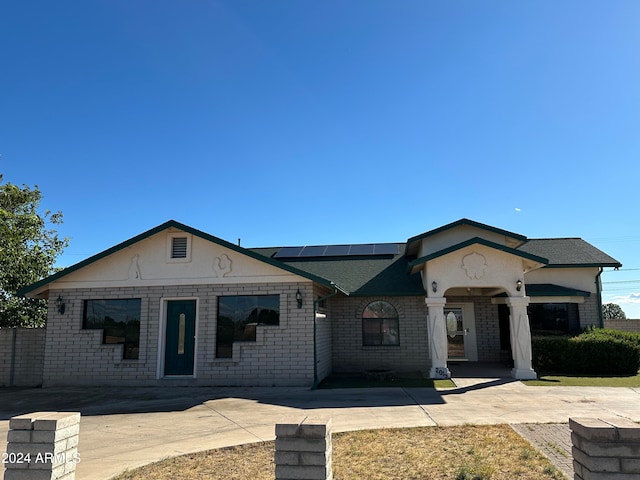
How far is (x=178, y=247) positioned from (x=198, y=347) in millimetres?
2946

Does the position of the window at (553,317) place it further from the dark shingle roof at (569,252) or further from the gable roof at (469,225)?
the gable roof at (469,225)

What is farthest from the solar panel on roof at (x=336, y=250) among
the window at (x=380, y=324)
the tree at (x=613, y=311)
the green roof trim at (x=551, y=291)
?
the tree at (x=613, y=311)

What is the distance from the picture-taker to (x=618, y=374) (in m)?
14.3

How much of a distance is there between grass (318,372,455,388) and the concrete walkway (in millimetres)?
567

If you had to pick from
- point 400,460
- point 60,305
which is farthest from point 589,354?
point 60,305

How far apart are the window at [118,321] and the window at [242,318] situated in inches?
97.4

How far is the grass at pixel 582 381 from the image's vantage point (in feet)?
40.9

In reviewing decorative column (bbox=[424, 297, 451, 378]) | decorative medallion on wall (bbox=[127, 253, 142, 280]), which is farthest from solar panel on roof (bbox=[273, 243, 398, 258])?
decorative medallion on wall (bbox=[127, 253, 142, 280])

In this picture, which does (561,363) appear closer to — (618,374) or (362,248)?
(618,374)

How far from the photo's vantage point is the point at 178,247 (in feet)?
44.9

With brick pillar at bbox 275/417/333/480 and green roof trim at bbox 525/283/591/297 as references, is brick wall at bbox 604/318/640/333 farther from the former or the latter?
brick pillar at bbox 275/417/333/480

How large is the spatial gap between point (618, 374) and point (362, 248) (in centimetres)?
992

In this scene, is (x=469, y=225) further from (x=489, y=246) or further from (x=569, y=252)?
(x=569, y=252)

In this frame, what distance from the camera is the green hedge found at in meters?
14.4
